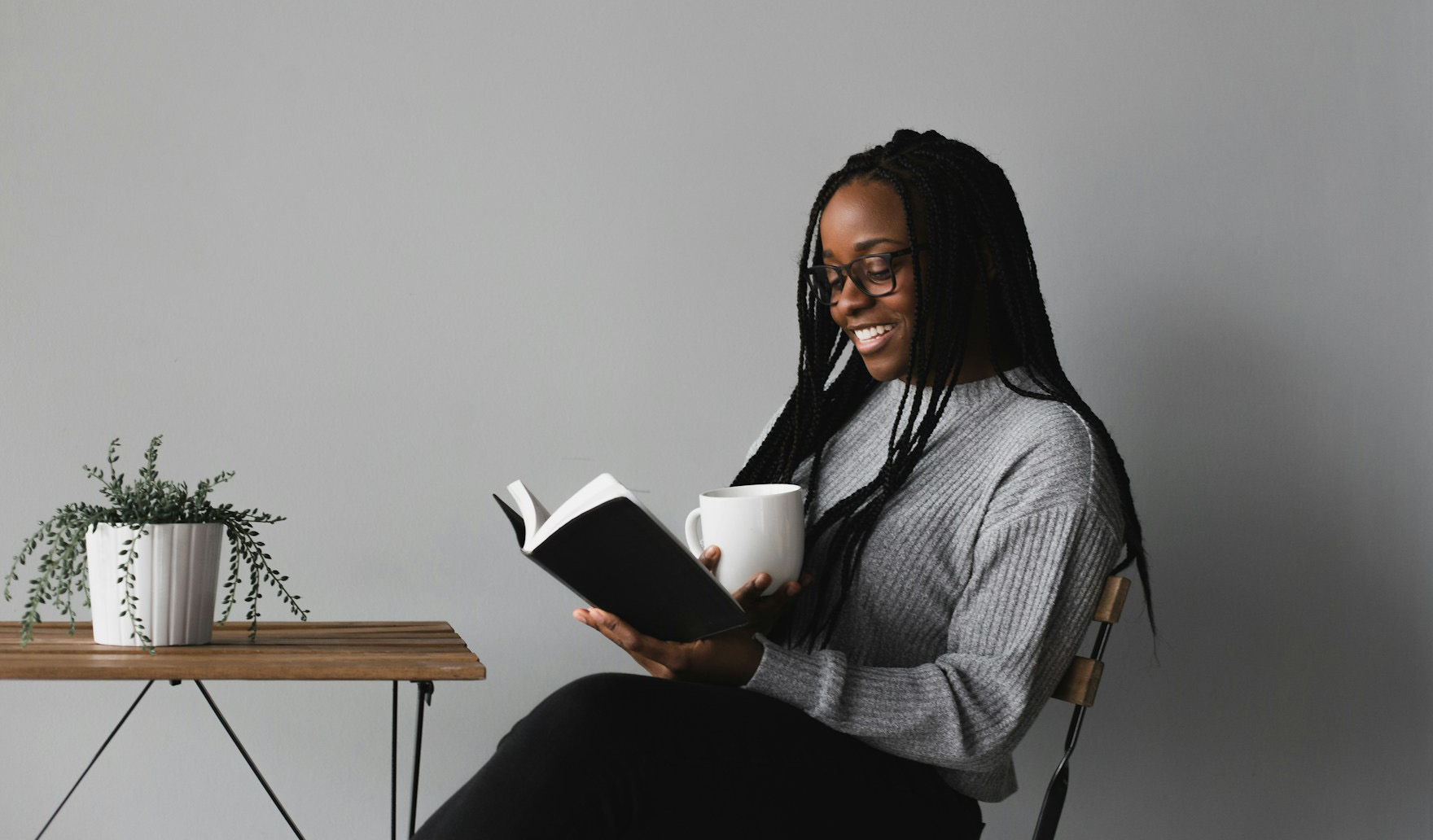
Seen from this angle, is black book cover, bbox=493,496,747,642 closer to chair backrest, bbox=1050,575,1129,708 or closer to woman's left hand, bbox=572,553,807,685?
woman's left hand, bbox=572,553,807,685

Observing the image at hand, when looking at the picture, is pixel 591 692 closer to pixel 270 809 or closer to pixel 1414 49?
pixel 270 809

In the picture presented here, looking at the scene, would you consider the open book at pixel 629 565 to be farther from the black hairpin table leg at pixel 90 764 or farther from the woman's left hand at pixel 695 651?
the black hairpin table leg at pixel 90 764

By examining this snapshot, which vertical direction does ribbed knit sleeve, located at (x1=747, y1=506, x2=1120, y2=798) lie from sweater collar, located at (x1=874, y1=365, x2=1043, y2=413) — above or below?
below

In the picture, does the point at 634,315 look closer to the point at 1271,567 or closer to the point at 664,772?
the point at 664,772

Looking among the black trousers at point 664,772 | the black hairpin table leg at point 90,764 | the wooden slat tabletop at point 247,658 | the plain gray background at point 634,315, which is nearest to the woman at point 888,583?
the black trousers at point 664,772

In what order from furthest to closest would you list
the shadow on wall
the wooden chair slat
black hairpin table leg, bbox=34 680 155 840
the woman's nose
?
the shadow on wall < black hairpin table leg, bbox=34 680 155 840 < the woman's nose < the wooden chair slat

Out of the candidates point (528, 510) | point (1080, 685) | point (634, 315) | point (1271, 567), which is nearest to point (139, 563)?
point (528, 510)

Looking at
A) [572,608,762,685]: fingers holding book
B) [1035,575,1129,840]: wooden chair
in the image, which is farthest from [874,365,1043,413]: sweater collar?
[572,608,762,685]: fingers holding book

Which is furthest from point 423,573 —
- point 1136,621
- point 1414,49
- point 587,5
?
point 1414,49

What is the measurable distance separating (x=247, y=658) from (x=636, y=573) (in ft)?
1.30

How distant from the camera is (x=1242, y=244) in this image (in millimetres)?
1549

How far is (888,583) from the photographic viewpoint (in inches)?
43.1

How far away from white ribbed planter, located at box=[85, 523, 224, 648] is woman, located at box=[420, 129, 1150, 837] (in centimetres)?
35

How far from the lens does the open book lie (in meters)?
0.81
